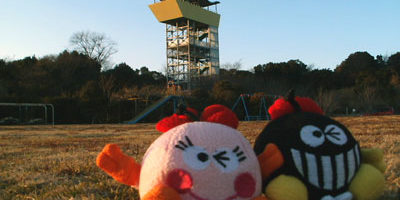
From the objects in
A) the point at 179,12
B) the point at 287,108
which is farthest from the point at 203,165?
the point at 179,12

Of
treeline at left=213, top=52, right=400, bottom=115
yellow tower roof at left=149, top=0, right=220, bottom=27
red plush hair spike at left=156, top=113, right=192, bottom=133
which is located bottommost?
red plush hair spike at left=156, top=113, right=192, bottom=133

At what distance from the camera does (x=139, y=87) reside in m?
27.3

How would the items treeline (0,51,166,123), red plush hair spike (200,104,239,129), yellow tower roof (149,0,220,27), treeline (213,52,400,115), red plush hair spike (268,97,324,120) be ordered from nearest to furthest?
red plush hair spike (200,104,239,129)
red plush hair spike (268,97,324,120)
treeline (0,51,166,123)
treeline (213,52,400,115)
yellow tower roof (149,0,220,27)

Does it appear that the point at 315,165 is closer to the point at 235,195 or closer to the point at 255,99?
the point at 235,195

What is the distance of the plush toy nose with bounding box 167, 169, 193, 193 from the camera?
48.7 inches

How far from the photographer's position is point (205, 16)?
30359 millimetres

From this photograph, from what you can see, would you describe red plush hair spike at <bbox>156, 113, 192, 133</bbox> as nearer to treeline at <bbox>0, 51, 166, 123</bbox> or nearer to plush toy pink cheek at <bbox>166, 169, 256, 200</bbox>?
plush toy pink cheek at <bbox>166, 169, 256, 200</bbox>

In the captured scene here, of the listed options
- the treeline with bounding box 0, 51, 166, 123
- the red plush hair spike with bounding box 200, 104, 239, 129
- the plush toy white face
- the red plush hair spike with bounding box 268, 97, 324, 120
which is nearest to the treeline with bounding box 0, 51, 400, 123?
the treeline with bounding box 0, 51, 166, 123

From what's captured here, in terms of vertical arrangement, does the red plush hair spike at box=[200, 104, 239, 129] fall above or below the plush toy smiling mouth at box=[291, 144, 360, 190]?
above

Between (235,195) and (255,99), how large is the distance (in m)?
20.1

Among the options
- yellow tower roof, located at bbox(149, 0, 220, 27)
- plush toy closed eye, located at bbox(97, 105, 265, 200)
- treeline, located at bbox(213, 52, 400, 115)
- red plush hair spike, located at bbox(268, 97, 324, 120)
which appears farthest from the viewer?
yellow tower roof, located at bbox(149, 0, 220, 27)

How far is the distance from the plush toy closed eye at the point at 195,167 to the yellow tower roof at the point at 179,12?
27.8 metres

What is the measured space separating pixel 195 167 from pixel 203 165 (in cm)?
3

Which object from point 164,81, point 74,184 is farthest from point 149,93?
point 74,184
